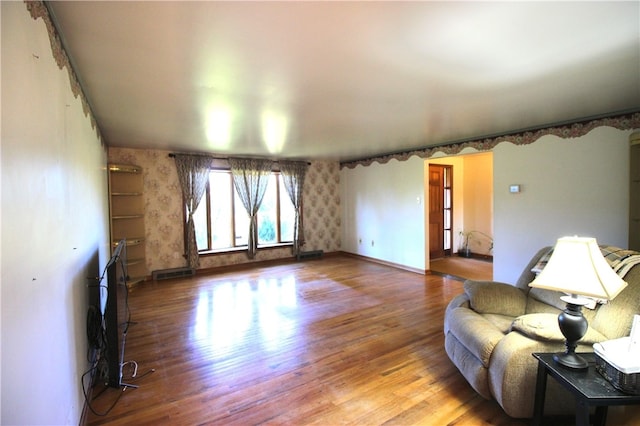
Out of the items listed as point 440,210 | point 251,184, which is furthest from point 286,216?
point 440,210

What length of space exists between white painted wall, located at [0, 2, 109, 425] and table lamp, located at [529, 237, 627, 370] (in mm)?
2363

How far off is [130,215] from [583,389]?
19.1 feet

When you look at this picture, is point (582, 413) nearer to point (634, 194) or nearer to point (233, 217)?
point (634, 194)

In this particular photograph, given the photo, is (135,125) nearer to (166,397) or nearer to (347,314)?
(166,397)

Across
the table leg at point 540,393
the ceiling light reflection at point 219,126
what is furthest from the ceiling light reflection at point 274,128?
Answer: the table leg at point 540,393

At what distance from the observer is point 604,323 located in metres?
1.96

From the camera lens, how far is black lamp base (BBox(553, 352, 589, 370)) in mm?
1677

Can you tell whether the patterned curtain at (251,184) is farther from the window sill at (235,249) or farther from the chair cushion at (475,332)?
the chair cushion at (475,332)

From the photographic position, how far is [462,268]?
6246mm

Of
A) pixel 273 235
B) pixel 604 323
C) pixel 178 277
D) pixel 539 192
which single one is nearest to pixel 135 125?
pixel 178 277

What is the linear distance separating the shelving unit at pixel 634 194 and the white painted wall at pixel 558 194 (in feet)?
1.00

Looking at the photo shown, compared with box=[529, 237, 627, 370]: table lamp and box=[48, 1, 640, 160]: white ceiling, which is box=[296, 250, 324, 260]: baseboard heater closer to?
box=[48, 1, 640, 160]: white ceiling

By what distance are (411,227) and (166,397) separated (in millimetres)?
4865

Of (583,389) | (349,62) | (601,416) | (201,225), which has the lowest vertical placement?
(601,416)
